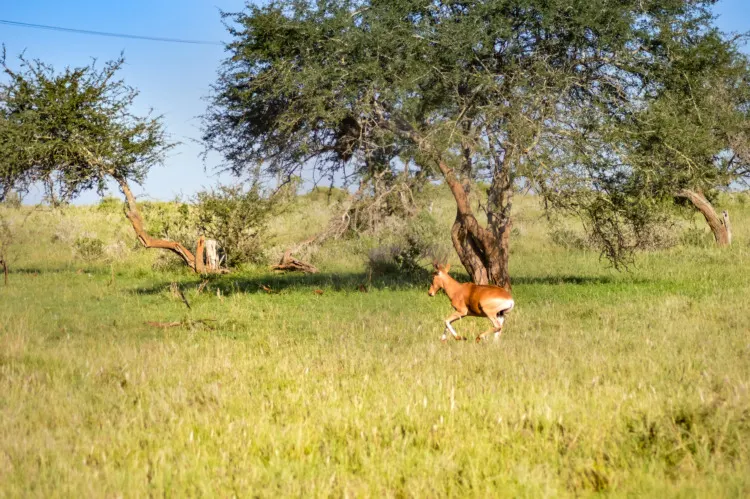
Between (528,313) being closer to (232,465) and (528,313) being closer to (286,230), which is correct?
(232,465)

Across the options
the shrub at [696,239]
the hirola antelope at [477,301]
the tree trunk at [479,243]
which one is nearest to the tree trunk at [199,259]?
the tree trunk at [479,243]

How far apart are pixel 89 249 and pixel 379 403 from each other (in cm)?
2432

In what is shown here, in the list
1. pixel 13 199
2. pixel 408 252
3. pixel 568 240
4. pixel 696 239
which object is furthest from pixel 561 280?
pixel 13 199

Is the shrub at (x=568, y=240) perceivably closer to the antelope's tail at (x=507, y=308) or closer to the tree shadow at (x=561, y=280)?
the tree shadow at (x=561, y=280)

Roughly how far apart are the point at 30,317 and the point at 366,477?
432 inches

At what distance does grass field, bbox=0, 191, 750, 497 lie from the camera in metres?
4.96

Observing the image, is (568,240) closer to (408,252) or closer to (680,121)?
(408,252)

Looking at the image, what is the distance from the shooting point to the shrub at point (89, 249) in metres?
27.9

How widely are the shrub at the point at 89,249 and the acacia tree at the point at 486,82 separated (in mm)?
13142

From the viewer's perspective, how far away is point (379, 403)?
260 inches

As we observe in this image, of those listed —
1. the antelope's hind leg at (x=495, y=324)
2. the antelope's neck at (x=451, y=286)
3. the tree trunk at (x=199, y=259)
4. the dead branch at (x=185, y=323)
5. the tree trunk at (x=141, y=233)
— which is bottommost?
the dead branch at (x=185, y=323)

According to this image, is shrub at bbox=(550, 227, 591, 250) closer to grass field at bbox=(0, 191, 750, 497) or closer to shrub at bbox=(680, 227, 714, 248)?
shrub at bbox=(680, 227, 714, 248)

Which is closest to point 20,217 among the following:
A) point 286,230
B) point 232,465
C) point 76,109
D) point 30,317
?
point 286,230

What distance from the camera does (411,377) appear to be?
7629 millimetres
